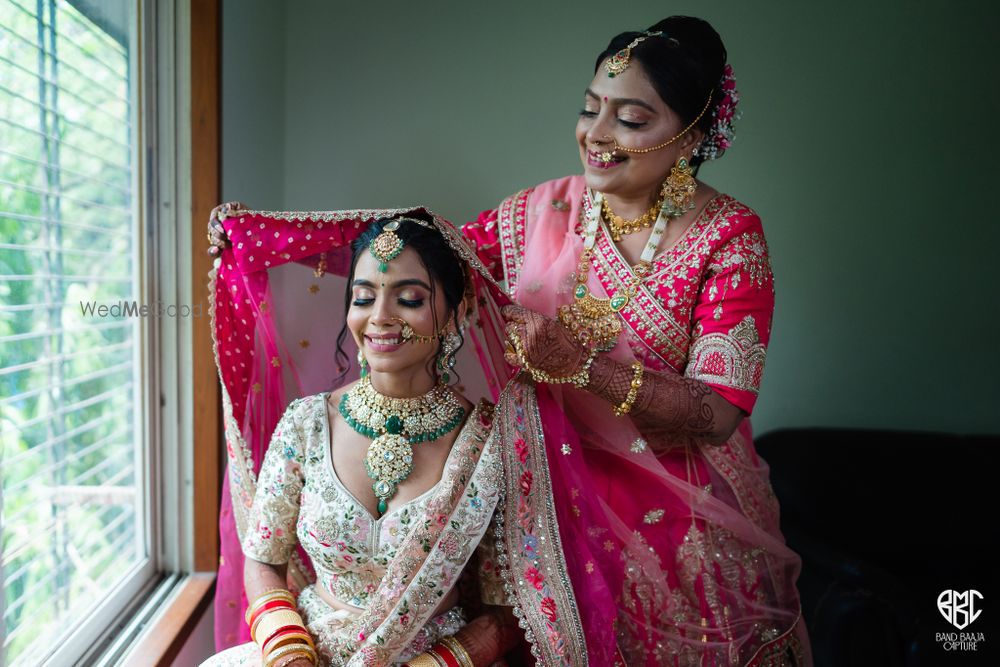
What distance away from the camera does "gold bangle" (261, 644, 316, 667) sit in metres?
1.25

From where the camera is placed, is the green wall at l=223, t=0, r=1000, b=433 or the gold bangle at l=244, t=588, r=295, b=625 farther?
the green wall at l=223, t=0, r=1000, b=433

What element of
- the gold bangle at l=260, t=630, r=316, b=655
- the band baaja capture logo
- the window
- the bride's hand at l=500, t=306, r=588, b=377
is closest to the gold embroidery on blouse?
the bride's hand at l=500, t=306, r=588, b=377

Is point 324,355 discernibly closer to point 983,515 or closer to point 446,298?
point 446,298

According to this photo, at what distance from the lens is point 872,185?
257 cm

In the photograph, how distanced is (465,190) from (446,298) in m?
1.22

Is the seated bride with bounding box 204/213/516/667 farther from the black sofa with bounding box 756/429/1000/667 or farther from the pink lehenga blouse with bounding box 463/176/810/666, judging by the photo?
the black sofa with bounding box 756/429/1000/667

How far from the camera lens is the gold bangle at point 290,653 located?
1.25 metres

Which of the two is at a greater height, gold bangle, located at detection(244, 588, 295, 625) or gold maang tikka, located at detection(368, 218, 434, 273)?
gold maang tikka, located at detection(368, 218, 434, 273)

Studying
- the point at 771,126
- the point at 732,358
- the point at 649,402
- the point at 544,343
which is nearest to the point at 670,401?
the point at 649,402

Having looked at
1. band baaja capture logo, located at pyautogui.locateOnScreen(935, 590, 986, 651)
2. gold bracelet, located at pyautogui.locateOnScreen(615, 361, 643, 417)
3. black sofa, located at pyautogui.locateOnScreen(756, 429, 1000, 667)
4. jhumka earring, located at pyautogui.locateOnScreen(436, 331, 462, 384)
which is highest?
jhumka earring, located at pyautogui.locateOnScreen(436, 331, 462, 384)

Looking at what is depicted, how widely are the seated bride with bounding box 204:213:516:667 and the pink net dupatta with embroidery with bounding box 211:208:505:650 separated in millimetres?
60

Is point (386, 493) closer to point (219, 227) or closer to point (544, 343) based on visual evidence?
point (544, 343)

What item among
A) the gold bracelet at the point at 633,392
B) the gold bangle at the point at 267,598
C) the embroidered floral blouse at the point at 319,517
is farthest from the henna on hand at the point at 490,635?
the gold bracelet at the point at 633,392

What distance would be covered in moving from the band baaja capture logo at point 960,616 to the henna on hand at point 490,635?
1286 mm
